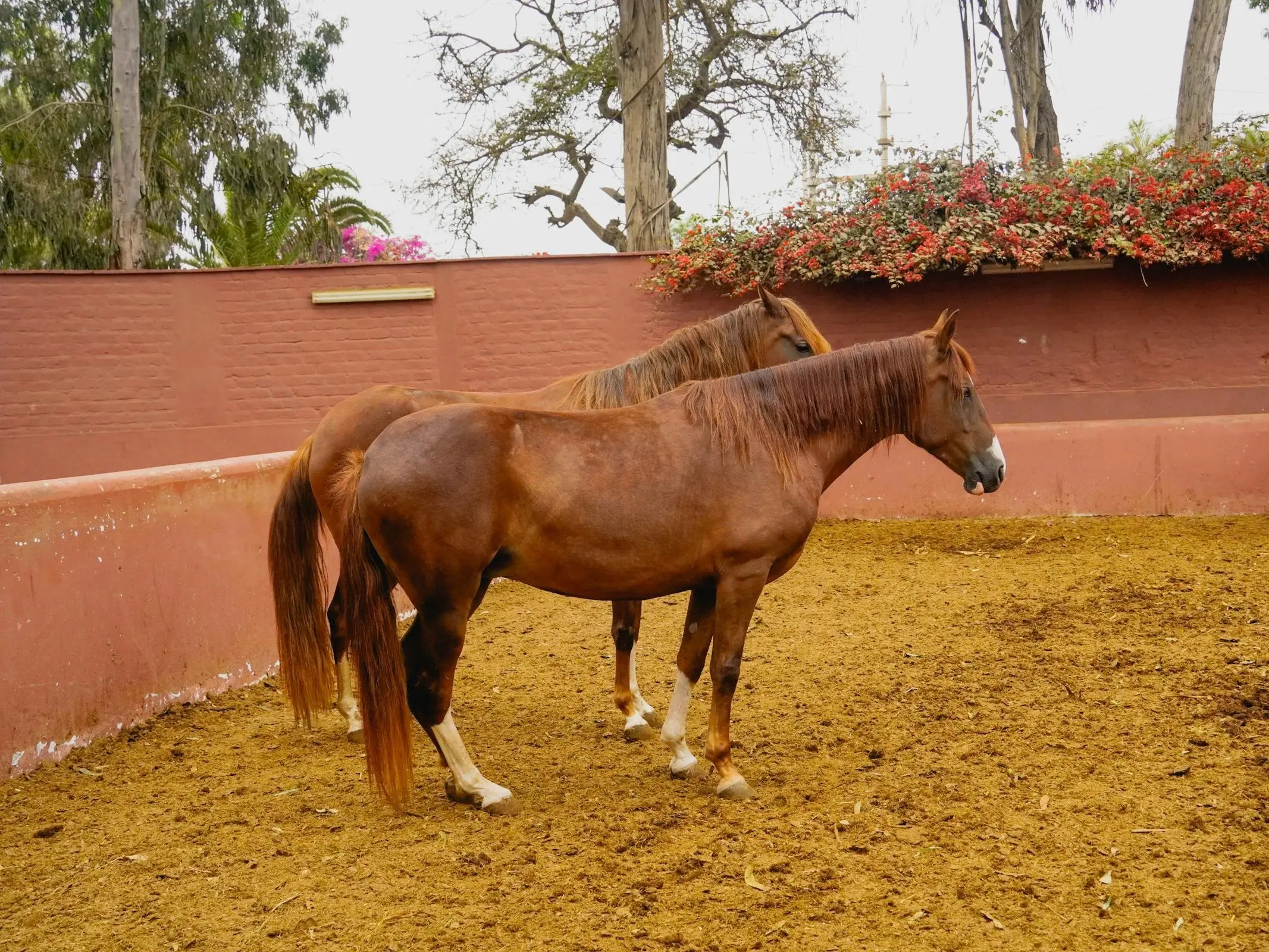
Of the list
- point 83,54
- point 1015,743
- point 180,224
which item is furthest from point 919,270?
point 83,54

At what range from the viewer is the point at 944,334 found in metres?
4.10

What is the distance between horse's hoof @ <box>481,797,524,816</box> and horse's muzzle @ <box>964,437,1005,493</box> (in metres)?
2.16

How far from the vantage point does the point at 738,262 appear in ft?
32.8

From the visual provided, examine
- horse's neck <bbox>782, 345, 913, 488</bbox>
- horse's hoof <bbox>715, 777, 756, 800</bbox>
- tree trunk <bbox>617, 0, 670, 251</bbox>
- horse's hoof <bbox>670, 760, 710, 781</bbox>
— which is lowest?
horse's hoof <bbox>670, 760, 710, 781</bbox>

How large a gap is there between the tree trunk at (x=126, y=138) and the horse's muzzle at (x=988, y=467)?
1403cm

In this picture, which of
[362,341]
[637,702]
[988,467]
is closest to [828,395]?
[988,467]

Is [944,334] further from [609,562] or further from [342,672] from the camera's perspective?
[342,672]

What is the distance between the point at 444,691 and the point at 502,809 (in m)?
0.48

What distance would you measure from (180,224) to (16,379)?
11.4 meters

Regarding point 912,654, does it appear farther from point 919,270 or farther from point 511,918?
point 919,270

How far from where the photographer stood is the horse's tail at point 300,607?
4512 millimetres

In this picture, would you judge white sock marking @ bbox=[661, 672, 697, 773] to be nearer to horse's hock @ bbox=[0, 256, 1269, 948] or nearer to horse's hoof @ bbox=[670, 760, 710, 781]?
horse's hoof @ bbox=[670, 760, 710, 781]

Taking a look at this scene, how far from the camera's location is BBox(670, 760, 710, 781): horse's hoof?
415 centimetres

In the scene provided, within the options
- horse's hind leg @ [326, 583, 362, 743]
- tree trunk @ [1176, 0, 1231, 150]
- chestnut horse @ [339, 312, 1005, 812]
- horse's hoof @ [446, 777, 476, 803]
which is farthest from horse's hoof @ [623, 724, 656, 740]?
tree trunk @ [1176, 0, 1231, 150]
